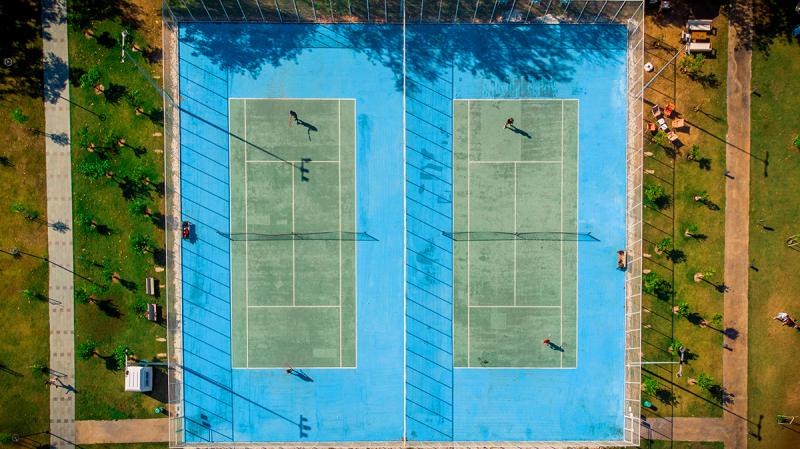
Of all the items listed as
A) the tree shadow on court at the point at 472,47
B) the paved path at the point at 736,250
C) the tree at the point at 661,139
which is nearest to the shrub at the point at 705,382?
the paved path at the point at 736,250

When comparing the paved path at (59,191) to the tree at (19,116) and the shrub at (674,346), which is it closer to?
the tree at (19,116)

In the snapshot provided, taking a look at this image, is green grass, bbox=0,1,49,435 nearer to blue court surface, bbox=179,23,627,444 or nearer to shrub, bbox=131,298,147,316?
shrub, bbox=131,298,147,316

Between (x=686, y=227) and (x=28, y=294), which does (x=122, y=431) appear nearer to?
(x=28, y=294)

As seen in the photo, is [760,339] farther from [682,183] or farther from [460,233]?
[460,233]

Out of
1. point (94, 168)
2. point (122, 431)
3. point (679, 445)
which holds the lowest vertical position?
point (679, 445)

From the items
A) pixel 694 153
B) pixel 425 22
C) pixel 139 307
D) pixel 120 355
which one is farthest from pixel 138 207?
pixel 694 153

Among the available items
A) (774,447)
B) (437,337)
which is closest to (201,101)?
(437,337)
